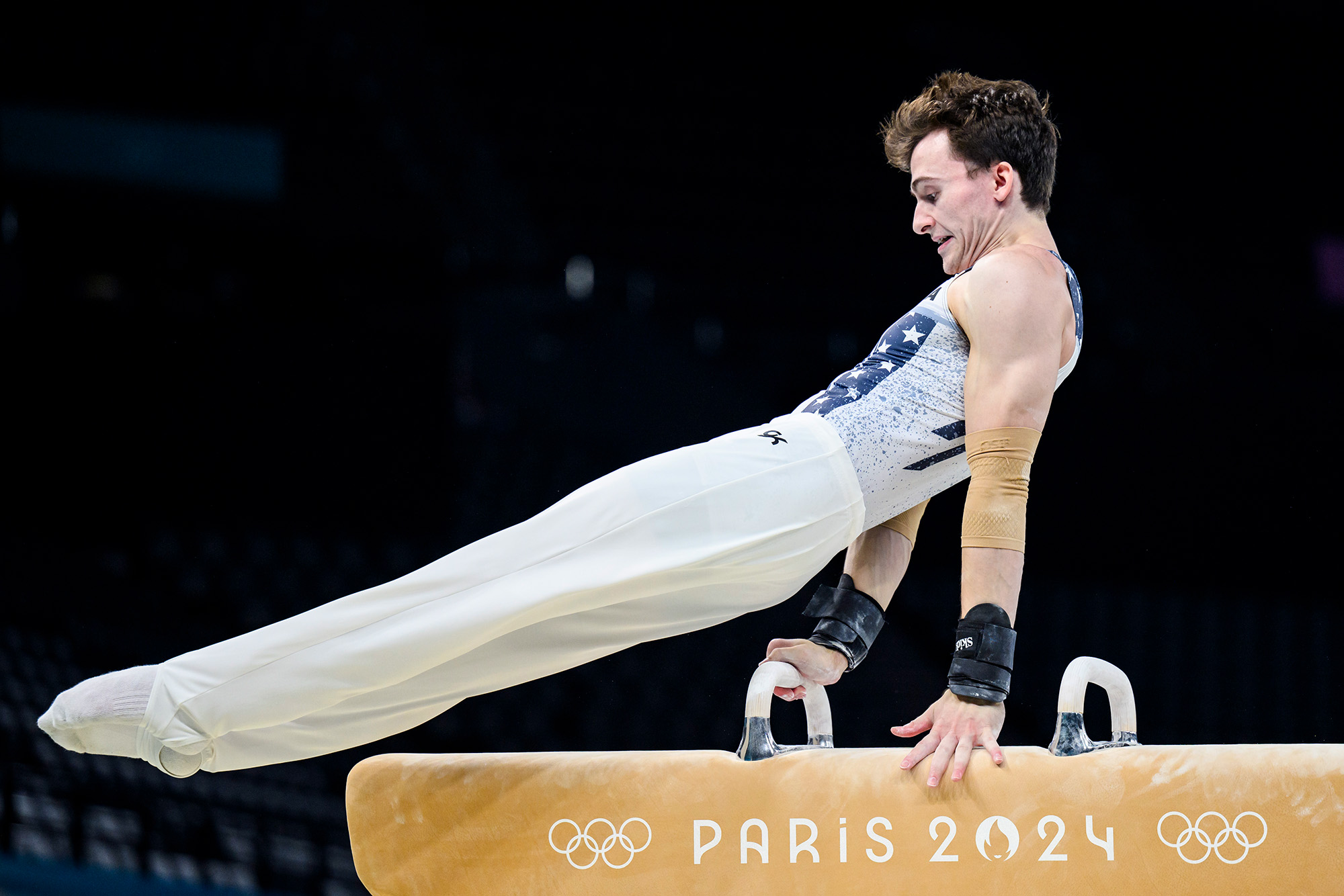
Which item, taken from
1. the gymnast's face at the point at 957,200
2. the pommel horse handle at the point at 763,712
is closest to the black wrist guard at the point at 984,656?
the pommel horse handle at the point at 763,712

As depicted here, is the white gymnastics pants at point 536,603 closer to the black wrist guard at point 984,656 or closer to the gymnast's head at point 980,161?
the black wrist guard at point 984,656

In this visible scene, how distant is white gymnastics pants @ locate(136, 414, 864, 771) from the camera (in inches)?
72.5

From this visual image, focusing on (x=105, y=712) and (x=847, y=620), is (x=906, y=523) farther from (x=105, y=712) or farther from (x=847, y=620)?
(x=105, y=712)

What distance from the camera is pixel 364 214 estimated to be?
5.54 m

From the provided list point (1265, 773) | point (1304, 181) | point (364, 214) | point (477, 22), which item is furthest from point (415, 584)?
point (1304, 181)

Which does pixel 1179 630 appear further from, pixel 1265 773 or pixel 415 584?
pixel 415 584

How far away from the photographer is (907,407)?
213cm

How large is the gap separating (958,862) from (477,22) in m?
5.26

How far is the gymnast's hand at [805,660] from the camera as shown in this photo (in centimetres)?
215

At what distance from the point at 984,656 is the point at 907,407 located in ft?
1.68

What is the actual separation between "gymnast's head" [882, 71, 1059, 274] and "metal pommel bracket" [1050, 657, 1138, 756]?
840mm

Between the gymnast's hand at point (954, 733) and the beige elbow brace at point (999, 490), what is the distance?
278 millimetres

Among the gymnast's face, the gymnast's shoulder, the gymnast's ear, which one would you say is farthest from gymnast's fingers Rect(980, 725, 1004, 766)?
the gymnast's ear

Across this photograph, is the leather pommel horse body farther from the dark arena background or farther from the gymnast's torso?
the dark arena background
